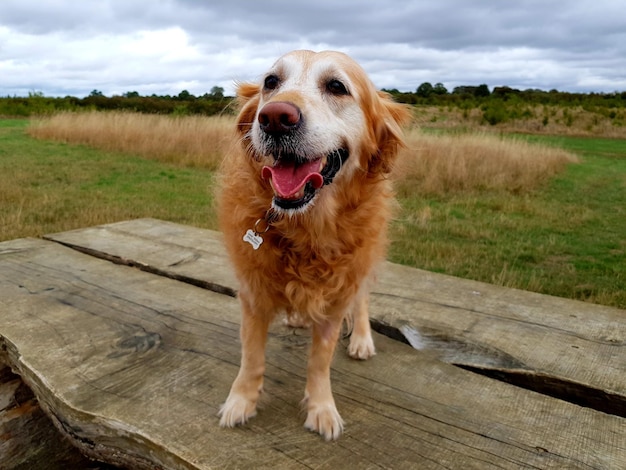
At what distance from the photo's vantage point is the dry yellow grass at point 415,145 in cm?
1018

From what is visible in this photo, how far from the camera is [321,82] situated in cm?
217

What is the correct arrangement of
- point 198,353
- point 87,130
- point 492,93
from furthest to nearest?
point 492,93, point 87,130, point 198,353

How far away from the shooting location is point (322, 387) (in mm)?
2033

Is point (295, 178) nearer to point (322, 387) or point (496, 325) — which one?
point (322, 387)

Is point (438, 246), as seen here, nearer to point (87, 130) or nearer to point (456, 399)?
point (456, 399)

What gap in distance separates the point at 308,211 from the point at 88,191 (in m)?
7.86

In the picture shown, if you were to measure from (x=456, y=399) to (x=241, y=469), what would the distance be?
2.96 ft

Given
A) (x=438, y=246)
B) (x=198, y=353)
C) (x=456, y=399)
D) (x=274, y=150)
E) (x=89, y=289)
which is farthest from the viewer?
(x=438, y=246)

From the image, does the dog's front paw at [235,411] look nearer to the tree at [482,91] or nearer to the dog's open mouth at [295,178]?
the dog's open mouth at [295,178]

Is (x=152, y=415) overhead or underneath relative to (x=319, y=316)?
underneath

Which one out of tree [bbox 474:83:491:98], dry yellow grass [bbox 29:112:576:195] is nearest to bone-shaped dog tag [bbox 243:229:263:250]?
dry yellow grass [bbox 29:112:576:195]

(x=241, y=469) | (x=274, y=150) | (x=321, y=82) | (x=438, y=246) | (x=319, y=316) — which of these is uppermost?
(x=321, y=82)

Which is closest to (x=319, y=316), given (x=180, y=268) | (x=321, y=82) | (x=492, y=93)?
(x=321, y=82)

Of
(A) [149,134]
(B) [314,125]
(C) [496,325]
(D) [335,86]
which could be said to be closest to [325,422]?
(B) [314,125]
